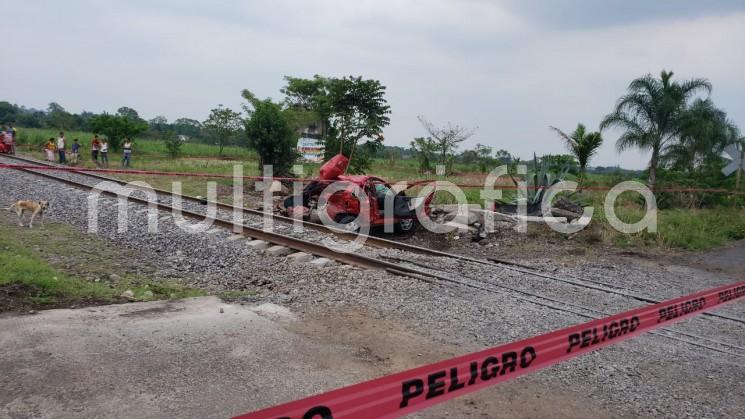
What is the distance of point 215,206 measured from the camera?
12227 mm

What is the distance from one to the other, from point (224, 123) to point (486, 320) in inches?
1402

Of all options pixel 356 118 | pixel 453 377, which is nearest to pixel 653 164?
pixel 356 118

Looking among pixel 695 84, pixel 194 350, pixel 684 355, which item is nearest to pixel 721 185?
→ pixel 695 84

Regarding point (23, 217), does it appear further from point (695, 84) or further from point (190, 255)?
point (695, 84)

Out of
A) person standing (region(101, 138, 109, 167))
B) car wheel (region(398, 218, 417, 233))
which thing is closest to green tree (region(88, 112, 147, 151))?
person standing (region(101, 138, 109, 167))

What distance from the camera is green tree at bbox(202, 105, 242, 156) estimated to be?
123 feet

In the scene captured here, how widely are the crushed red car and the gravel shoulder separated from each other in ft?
8.25

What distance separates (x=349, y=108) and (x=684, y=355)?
1604 cm

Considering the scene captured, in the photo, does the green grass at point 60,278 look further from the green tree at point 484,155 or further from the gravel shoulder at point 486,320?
the green tree at point 484,155

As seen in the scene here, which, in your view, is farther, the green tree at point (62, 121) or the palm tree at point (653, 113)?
the green tree at point (62, 121)

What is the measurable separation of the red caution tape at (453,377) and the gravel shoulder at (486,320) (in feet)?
3.08

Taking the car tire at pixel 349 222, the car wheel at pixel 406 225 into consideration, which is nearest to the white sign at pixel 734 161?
the car wheel at pixel 406 225

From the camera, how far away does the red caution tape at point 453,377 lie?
182 centimetres

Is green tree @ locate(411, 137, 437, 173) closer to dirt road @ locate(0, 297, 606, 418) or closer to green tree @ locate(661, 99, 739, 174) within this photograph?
green tree @ locate(661, 99, 739, 174)
